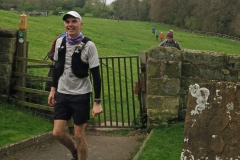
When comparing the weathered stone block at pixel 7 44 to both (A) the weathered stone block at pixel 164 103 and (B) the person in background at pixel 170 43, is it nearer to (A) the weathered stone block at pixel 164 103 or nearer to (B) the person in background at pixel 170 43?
(A) the weathered stone block at pixel 164 103

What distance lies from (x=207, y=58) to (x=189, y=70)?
0.43 m

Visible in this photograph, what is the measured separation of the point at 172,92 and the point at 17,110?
3.31m

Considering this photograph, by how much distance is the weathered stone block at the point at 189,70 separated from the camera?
7.85 m

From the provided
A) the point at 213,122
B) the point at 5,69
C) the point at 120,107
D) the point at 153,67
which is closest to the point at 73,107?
the point at 213,122

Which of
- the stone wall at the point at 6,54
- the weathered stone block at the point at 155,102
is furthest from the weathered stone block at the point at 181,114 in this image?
the stone wall at the point at 6,54

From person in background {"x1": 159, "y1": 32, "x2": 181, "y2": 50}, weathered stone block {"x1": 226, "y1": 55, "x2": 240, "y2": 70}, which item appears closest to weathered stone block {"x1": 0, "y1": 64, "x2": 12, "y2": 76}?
weathered stone block {"x1": 226, "y1": 55, "x2": 240, "y2": 70}

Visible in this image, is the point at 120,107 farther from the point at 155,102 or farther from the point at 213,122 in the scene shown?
the point at 213,122

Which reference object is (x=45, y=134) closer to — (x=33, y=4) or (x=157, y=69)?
(x=157, y=69)

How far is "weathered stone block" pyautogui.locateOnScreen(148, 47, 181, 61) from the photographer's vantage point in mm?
7789

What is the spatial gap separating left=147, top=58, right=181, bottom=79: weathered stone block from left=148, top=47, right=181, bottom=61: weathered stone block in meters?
0.08

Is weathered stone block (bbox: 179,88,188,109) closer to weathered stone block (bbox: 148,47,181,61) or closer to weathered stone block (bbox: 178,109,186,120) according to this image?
weathered stone block (bbox: 178,109,186,120)

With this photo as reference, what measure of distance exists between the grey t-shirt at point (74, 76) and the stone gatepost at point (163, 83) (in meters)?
2.69

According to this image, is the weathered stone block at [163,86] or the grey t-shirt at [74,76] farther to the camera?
the weathered stone block at [163,86]

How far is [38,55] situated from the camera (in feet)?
54.2
